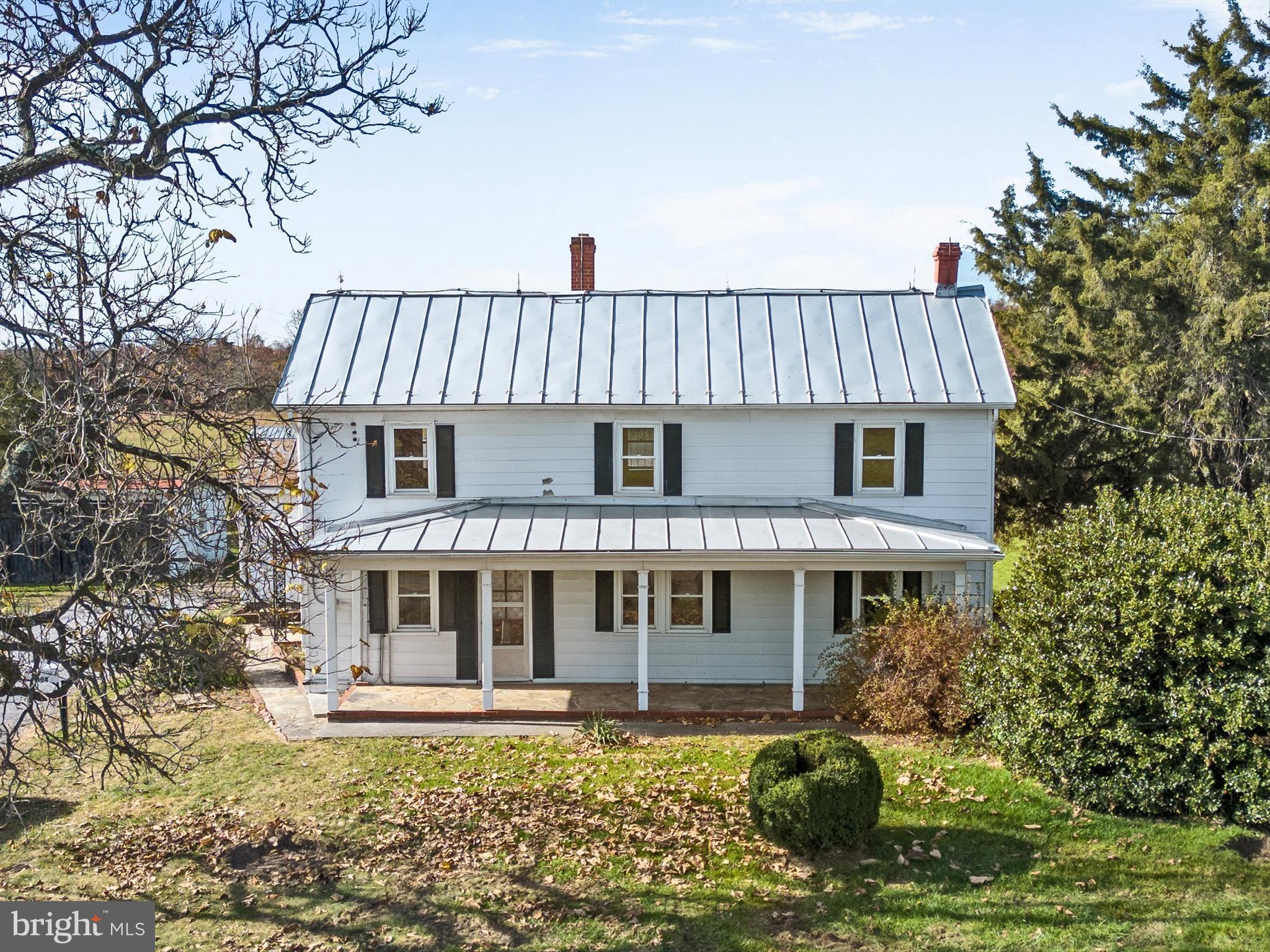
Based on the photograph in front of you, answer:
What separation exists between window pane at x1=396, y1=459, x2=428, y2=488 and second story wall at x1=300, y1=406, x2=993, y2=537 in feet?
0.53

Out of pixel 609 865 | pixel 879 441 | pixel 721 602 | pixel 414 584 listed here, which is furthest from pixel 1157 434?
pixel 609 865

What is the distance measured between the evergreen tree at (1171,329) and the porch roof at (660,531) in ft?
29.3

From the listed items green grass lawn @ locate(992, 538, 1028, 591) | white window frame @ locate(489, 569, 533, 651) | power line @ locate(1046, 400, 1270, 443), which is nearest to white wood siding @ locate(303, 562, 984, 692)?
white window frame @ locate(489, 569, 533, 651)

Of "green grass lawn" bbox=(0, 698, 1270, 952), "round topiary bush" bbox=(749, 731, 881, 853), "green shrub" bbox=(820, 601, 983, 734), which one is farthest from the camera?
"green shrub" bbox=(820, 601, 983, 734)

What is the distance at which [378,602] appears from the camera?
17516 millimetres

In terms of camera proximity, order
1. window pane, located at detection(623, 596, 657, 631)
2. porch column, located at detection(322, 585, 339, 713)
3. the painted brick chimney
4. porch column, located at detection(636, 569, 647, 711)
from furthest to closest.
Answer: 1. the painted brick chimney
2. window pane, located at detection(623, 596, 657, 631)
3. porch column, located at detection(636, 569, 647, 711)
4. porch column, located at detection(322, 585, 339, 713)

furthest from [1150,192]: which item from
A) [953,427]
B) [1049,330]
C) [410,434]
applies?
[410,434]

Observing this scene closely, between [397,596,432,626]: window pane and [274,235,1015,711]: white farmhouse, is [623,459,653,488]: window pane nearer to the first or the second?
[274,235,1015,711]: white farmhouse

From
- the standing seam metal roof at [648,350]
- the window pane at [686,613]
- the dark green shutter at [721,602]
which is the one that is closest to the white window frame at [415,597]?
the standing seam metal roof at [648,350]

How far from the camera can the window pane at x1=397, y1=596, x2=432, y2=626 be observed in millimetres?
17766

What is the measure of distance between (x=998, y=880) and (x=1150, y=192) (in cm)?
2565

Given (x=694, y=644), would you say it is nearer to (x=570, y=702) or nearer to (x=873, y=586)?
(x=570, y=702)

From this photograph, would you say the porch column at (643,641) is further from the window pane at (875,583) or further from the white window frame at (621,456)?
the window pane at (875,583)

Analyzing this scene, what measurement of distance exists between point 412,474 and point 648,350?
4954mm
